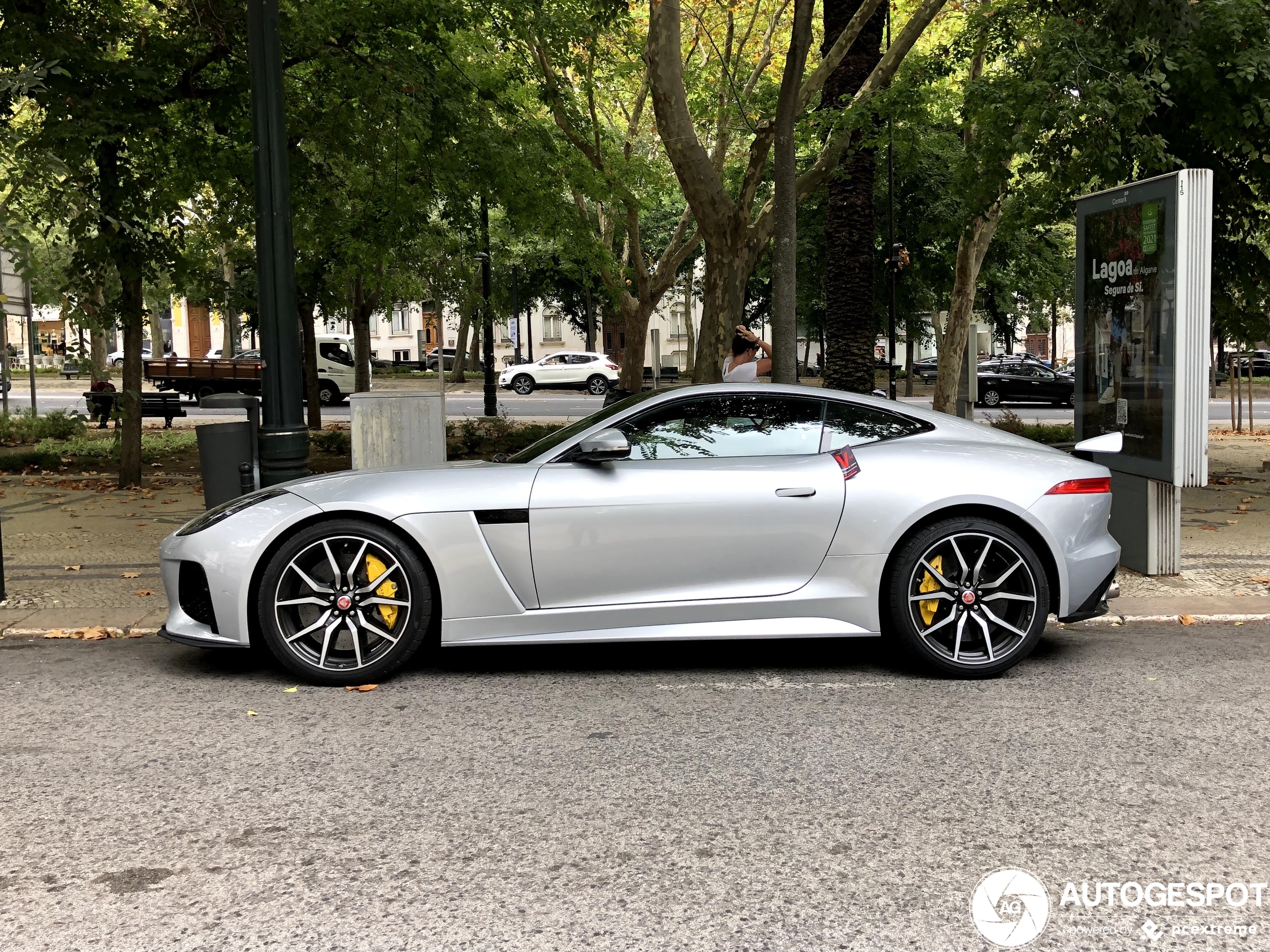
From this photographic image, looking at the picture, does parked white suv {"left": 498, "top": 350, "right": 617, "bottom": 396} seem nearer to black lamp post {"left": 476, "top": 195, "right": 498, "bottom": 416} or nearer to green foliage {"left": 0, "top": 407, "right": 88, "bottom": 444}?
black lamp post {"left": 476, "top": 195, "right": 498, "bottom": 416}

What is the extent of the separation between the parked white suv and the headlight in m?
41.3

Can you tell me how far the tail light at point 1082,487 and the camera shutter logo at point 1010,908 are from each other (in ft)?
8.62

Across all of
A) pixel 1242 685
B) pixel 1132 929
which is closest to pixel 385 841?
pixel 1132 929

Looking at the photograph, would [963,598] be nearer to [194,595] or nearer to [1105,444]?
[1105,444]

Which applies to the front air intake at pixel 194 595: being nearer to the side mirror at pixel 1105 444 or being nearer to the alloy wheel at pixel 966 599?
the alloy wheel at pixel 966 599

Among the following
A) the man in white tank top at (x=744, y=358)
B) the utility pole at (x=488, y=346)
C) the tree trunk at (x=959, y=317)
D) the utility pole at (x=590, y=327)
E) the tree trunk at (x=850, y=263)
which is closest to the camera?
the man in white tank top at (x=744, y=358)

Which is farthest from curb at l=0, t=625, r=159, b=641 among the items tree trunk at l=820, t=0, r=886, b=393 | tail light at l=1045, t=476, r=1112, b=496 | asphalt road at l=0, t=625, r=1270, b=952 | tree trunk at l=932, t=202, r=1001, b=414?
tree trunk at l=932, t=202, r=1001, b=414

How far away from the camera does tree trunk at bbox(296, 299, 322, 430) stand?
2192cm

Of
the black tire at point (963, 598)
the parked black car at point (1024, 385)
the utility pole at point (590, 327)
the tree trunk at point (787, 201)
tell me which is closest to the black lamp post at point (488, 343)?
the parked black car at point (1024, 385)

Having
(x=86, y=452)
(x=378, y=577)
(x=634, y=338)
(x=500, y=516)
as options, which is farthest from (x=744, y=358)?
(x=634, y=338)

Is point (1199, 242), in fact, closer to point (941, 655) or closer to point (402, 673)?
point (941, 655)

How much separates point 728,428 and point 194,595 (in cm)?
253

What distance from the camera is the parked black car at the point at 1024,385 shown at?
36.8 meters

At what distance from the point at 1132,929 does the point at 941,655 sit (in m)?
2.51
